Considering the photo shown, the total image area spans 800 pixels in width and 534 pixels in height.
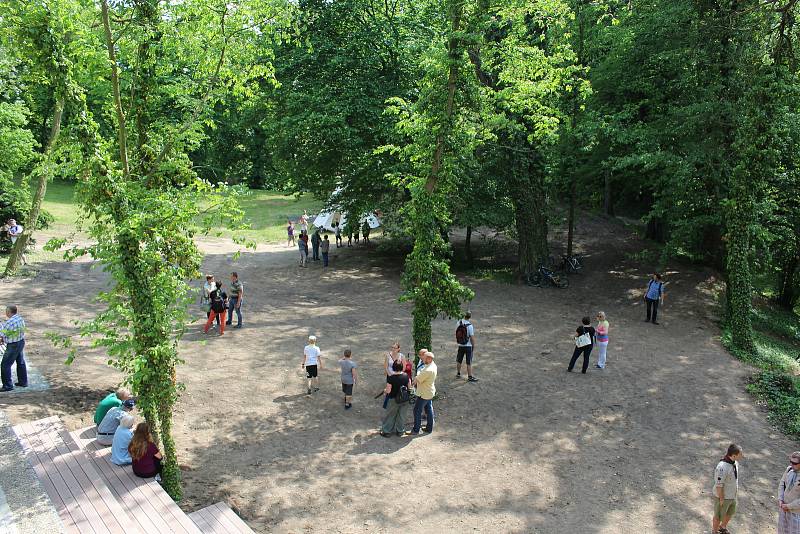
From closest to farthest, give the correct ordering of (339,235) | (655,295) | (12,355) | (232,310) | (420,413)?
(12,355) < (420,413) < (232,310) < (655,295) < (339,235)

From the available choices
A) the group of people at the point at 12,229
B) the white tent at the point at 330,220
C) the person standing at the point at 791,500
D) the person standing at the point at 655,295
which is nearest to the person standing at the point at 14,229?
the group of people at the point at 12,229

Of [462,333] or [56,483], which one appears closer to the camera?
[56,483]

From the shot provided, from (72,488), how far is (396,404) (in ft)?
17.3

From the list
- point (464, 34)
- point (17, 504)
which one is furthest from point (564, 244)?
point (17, 504)

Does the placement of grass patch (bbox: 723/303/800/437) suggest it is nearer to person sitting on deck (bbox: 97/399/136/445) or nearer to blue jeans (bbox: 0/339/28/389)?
person sitting on deck (bbox: 97/399/136/445)

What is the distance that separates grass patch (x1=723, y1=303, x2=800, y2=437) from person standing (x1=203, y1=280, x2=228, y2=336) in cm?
1259

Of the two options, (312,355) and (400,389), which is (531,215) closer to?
(312,355)

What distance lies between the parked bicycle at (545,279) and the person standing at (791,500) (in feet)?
45.5

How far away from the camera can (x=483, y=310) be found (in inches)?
745

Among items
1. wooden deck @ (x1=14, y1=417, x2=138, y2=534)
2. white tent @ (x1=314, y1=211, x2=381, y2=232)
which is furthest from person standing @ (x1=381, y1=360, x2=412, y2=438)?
white tent @ (x1=314, y1=211, x2=381, y2=232)

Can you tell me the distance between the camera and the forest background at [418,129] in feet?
27.0

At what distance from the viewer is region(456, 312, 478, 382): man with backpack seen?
1310 cm

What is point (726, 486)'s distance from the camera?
8188 mm

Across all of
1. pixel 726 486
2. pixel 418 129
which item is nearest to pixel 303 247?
pixel 418 129
